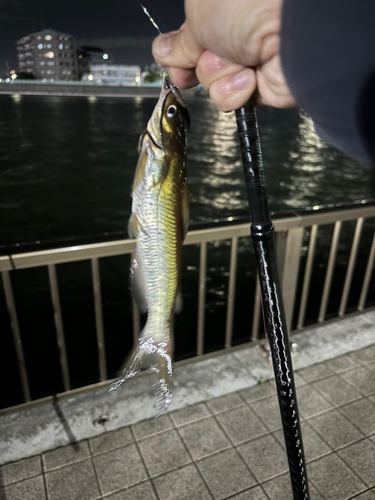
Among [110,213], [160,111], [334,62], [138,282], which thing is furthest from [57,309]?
[110,213]

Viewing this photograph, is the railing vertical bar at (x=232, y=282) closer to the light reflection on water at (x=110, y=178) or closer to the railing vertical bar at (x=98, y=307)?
the railing vertical bar at (x=98, y=307)

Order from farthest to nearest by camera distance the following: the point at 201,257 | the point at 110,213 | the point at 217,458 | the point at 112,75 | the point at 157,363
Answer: the point at 112,75
the point at 110,213
the point at 201,257
the point at 217,458
the point at 157,363

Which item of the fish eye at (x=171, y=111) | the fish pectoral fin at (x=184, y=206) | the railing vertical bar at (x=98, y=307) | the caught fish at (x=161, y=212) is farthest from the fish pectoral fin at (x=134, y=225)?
the railing vertical bar at (x=98, y=307)

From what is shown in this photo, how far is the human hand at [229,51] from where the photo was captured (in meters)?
0.83

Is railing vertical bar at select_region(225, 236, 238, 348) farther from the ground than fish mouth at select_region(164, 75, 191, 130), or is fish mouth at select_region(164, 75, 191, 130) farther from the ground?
fish mouth at select_region(164, 75, 191, 130)

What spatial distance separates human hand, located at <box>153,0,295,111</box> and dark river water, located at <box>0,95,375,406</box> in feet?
0.90

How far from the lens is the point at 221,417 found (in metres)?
2.96

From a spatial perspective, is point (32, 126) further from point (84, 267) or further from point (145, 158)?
point (145, 158)

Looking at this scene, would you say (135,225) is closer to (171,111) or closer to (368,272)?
(171,111)

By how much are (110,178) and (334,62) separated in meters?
25.9

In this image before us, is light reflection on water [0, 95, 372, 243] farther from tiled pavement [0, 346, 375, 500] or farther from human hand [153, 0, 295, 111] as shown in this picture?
human hand [153, 0, 295, 111]

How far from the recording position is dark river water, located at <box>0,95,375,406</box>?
9367 millimetres

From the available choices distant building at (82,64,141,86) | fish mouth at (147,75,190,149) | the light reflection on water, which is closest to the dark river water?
the light reflection on water

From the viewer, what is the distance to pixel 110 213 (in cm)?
1998
